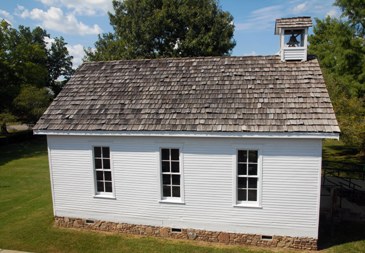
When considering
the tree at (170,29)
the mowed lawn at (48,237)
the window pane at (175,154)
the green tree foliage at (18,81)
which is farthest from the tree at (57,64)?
the window pane at (175,154)

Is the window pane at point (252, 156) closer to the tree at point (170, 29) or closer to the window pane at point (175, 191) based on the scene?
the window pane at point (175, 191)

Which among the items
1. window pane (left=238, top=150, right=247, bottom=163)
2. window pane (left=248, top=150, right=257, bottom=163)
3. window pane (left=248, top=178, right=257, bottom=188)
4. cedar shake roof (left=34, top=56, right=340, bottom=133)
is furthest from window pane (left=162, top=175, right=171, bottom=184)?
window pane (left=248, top=150, right=257, bottom=163)

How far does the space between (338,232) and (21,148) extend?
3529 cm

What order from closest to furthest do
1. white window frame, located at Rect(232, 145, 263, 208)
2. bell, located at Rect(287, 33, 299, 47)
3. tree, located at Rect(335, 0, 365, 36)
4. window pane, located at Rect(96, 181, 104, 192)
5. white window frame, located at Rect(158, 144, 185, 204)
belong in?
white window frame, located at Rect(232, 145, 263, 208) → white window frame, located at Rect(158, 144, 185, 204) → window pane, located at Rect(96, 181, 104, 192) → bell, located at Rect(287, 33, 299, 47) → tree, located at Rect(335, 0, 365, 36)

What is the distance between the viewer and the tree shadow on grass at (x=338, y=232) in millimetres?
10883

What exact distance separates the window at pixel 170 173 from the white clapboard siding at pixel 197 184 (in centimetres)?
27

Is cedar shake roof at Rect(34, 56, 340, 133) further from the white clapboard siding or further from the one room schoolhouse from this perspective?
the white clapboard siding

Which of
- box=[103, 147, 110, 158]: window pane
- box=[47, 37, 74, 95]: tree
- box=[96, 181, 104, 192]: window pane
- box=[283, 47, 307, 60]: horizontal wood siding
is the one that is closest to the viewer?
box=[103, 147, 110, 158]: window pane

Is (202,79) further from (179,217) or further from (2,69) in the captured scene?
(2,69)

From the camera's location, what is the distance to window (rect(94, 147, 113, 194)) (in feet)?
39.6

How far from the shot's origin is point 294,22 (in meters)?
12.5

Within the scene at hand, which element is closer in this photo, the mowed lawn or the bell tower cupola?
the mowed lawn

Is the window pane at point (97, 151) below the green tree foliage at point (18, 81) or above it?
below

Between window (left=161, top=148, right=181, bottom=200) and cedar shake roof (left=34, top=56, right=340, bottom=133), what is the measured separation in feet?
3.76
